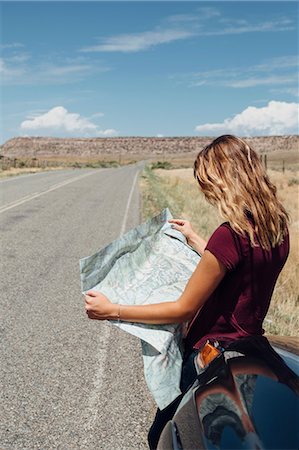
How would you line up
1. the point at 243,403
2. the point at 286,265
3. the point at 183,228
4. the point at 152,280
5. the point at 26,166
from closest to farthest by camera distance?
the point at 243,403, the point at 152,280, the point at 183,228, the point at 286,265, the point at 26,166

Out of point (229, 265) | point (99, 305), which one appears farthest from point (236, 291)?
point (99, 305)

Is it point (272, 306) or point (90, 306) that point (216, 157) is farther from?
point (272, 306)

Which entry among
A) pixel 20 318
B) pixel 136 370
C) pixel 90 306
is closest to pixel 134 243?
pixel 90 306

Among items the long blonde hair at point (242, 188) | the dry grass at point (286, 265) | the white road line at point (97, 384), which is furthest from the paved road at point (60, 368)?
the long blonde hair at point (242, 188)

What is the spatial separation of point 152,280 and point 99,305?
0.85 feet

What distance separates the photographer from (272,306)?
22.1 ft

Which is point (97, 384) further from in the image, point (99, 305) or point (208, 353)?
point (208, 353)

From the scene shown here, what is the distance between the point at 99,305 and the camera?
2.31 metres

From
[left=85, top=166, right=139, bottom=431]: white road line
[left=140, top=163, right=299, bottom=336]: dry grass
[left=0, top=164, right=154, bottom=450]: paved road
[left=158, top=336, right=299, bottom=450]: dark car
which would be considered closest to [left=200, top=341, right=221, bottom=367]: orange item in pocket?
[left=158, top=336, right=299, bottom=450]: dark car

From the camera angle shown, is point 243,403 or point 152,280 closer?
point 243,403

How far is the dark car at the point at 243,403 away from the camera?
1608 mm

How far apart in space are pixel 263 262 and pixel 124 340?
3.62m

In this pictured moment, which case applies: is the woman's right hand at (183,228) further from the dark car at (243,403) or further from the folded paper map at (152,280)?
the dark car at (243,403)

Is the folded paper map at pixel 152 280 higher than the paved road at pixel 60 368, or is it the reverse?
the folded paper map at pixel 152 280
